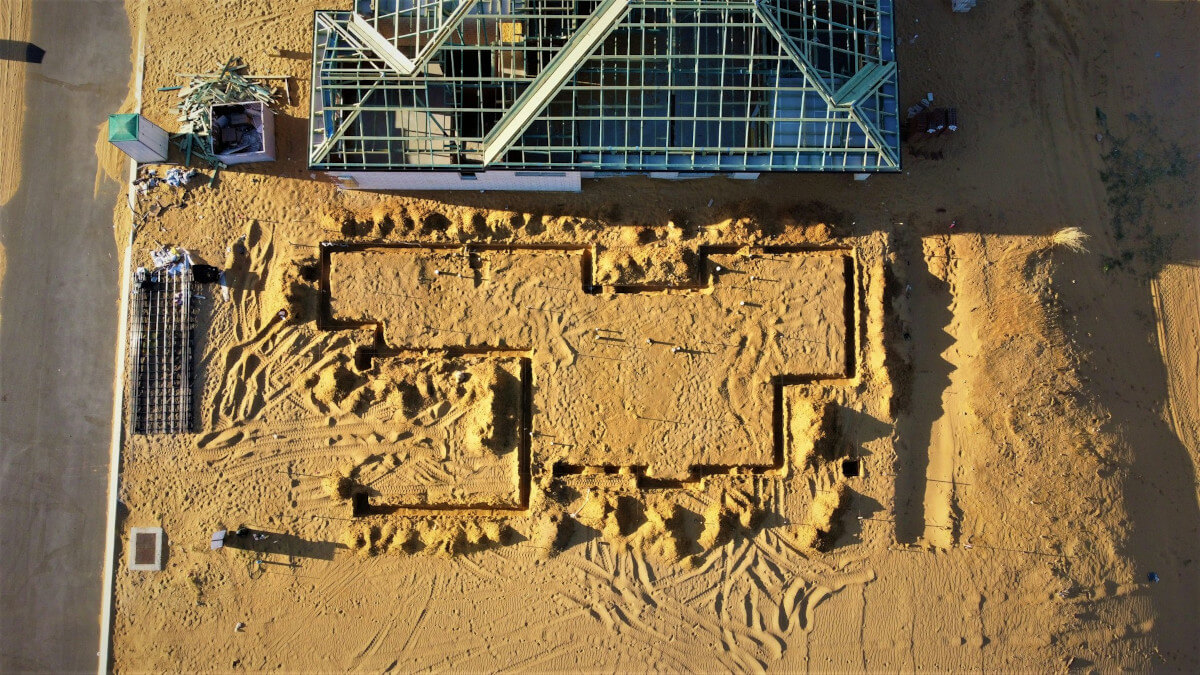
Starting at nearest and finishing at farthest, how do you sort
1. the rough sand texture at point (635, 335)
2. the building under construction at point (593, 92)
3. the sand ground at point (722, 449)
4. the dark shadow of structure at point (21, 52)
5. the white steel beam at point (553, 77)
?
the white steel beam at point (553, 77), the building under construction at point (593, 92), the sand ground at point (722, 449), the rough sand texture at point (635, 335), the dark shadow of structure at point (21, 52)

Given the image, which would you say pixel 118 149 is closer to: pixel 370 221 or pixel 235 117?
pixel 235 117

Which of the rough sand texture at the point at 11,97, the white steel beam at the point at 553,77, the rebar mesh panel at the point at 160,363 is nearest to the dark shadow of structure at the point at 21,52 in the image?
the rough sand texture at the point at 11,97

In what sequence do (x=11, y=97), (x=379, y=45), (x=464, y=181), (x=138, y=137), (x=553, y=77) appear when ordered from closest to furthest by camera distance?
(x=553, y=77), (x=379, y=45), (x=138, y=137), (x=464, y=181), (x=11, y=97)

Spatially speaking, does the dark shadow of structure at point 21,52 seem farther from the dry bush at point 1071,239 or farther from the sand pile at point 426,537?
the dry bush at point 1071,239

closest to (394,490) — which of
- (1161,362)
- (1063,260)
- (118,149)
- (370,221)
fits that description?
(370,221)

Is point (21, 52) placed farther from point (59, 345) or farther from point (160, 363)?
point (160, 363)

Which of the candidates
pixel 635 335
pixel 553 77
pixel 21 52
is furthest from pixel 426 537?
pixel 21 52
